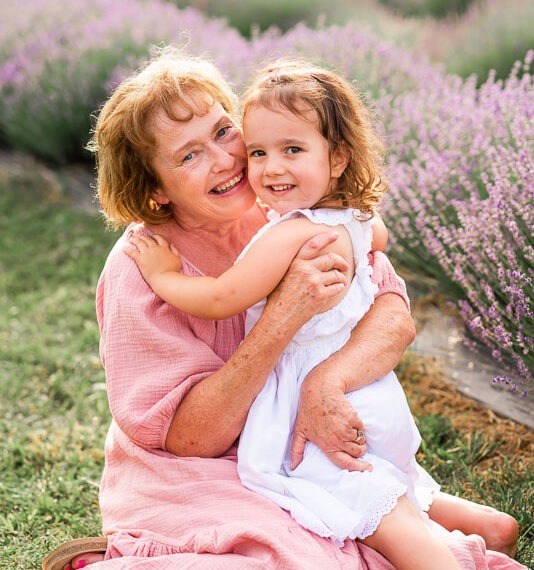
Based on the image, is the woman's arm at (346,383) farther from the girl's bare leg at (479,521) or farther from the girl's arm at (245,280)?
the girl's bare leg at (479,521)

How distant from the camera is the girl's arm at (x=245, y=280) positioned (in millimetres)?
2053

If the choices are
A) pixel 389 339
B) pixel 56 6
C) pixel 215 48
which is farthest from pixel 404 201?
pixel 56 6

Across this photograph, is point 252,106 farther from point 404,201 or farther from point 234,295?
point 404,201

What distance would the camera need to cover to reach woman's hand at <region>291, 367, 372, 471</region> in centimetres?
203

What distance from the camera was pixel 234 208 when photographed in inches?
88.8

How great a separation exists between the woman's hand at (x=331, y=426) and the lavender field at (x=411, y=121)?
2.37ft

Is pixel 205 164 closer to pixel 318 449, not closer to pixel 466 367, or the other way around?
pixel 318 449

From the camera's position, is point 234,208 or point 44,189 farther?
point 44,189

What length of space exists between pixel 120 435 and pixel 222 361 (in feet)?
1.17

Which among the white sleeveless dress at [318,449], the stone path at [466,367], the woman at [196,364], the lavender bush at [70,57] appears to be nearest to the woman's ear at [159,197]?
the woman at [196,364]

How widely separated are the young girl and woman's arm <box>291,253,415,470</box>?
3cm

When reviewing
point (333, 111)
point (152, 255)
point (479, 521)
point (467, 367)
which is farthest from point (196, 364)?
point (467, 367)

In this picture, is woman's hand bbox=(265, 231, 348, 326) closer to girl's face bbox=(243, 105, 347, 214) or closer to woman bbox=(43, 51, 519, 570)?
woman bbox=(43, 51, 519, 570)

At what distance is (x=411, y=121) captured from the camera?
4035 mm
